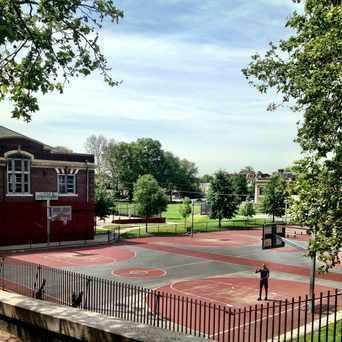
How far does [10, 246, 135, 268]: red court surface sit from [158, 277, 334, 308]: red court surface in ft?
30.6

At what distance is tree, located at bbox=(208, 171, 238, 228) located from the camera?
202ft

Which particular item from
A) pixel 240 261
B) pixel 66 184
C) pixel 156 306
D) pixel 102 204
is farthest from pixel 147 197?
pixel 156 306

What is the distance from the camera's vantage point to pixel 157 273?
93.4 ft

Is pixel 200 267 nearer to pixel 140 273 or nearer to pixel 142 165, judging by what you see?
pixel 140 273

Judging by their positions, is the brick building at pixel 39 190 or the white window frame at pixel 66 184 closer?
the brick building at pixel 39 190

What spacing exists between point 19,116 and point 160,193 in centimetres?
4416

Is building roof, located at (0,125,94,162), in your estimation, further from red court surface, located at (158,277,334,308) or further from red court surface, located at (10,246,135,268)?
red court surface, located at (158,277,334,308)

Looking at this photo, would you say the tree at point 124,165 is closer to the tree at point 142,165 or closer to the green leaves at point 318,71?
the tree at point 142,165

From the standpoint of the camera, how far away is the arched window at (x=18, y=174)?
4047cm

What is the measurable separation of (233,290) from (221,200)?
3790 cm

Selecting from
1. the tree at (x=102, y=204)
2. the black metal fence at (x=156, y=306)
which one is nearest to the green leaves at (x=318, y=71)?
the black metal fence at (x=156, y=306)

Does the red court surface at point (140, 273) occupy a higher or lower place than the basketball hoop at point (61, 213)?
lower

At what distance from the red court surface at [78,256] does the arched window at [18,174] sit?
7007 mm

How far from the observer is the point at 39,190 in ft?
140
